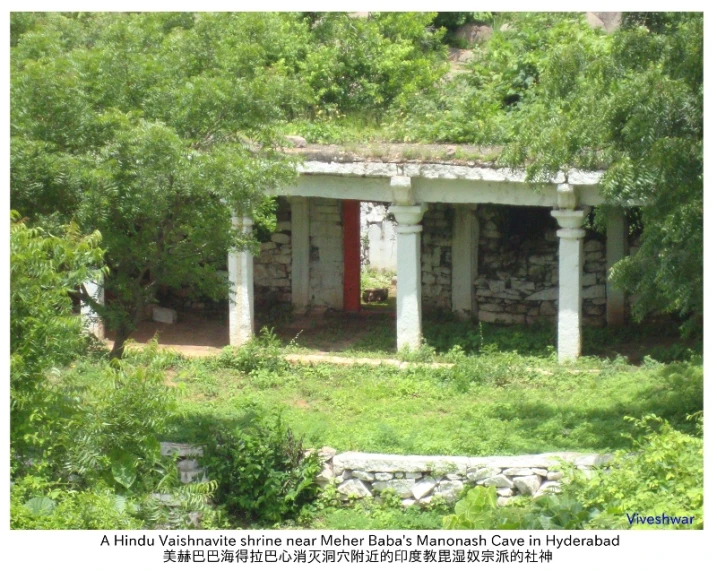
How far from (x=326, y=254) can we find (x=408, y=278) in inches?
132

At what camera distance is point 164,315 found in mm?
16328

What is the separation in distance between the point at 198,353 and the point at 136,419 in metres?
6.69

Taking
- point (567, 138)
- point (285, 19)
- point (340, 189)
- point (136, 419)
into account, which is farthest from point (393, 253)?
point (136, 419)

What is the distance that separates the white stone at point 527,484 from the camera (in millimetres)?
9070

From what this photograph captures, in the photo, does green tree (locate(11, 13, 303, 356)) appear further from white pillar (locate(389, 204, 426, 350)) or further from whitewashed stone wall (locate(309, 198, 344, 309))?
whitewashed stone wall (locate(309, 198, 344, 309))

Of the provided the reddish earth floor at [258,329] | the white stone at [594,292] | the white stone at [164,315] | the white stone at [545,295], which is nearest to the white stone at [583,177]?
the white stone at [594,292]

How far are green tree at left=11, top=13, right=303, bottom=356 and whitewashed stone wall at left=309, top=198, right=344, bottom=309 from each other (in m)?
5.90

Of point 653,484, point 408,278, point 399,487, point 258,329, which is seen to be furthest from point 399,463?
point 258,329

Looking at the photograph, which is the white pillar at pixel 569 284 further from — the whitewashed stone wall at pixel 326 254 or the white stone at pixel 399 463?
the whitewashed stone wall at pixel 326 254

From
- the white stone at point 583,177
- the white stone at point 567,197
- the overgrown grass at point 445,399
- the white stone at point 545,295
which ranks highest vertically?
the white stone at point 583,177

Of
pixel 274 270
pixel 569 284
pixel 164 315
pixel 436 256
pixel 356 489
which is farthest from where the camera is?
pixel 274 270

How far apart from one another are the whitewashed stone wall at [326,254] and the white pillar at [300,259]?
0.28ft

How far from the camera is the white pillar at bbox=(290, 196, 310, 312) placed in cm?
1672

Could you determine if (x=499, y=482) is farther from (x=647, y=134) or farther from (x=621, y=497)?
(x=647, y=134)
